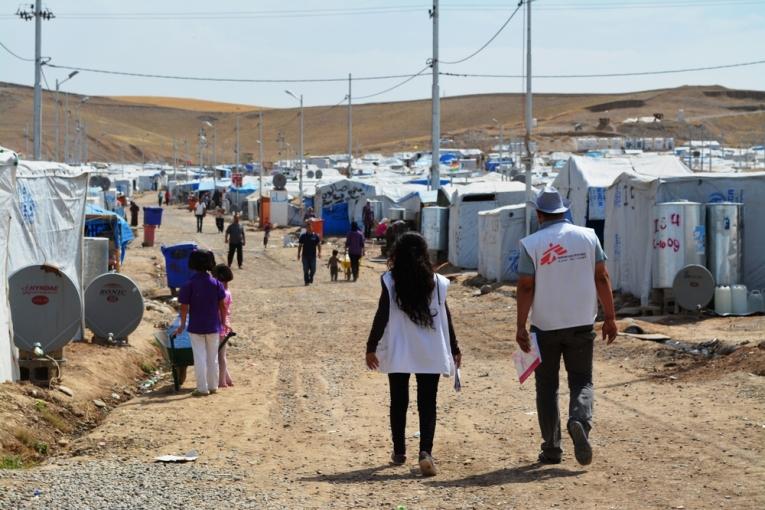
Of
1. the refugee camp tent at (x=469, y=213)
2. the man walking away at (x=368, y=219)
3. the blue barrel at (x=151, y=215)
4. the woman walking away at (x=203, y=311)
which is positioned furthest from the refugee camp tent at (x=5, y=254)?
the man walking away at (x=368, y=219)

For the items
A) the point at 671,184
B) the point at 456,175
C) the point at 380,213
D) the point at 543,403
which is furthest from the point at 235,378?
the point at 456,175

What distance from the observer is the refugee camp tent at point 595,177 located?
24281 millimetres

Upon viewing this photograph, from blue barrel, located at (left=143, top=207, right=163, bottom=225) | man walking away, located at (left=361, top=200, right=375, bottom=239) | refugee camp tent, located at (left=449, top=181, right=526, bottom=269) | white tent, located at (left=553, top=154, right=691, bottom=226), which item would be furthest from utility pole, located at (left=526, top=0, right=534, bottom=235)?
blue barrel, located at (left=143, top=207, right=163, bottom=225)

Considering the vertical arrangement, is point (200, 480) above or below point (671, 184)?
below

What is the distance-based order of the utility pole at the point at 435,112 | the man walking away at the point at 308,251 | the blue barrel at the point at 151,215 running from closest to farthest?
the man walking away at the point at 308,251 < the utility pole at the point at 435,112 < the blue barrel at the point at 151,215

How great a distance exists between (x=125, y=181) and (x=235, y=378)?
84.3 meters

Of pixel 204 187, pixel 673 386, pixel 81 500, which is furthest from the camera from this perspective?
pixel 204 187

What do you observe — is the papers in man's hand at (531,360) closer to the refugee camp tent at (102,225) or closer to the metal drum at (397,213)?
the refugee camp tent at (102,225)

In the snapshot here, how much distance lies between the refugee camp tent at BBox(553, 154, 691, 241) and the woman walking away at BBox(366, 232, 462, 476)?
15.8 metres

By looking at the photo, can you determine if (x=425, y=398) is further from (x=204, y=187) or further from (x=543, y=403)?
(x=204, y=187)

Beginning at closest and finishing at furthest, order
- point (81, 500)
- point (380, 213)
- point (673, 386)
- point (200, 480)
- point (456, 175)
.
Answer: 1. point (81, 500)
2. point (200, 480)
3. point (673, 386)
4. point (380, 213)
5. point (456, 175)

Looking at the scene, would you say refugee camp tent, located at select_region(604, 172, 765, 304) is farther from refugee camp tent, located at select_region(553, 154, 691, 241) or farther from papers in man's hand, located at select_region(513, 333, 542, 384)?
papers in man's hand, located at select_region(513, 333, 542, 384)

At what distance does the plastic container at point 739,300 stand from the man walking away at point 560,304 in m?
10.4

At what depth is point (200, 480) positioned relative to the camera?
789 centimetres
